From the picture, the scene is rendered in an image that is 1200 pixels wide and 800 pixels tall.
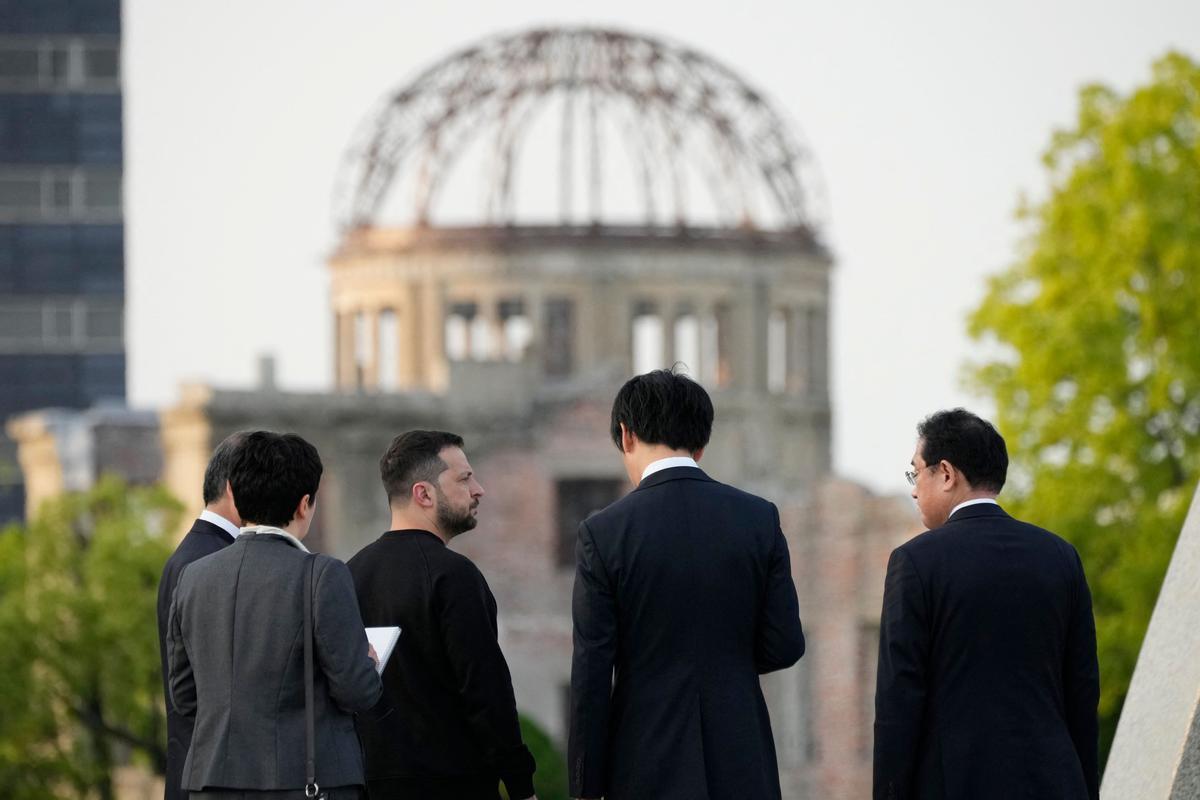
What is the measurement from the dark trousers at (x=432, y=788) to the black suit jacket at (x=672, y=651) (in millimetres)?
569

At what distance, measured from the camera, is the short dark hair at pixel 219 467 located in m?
7.86

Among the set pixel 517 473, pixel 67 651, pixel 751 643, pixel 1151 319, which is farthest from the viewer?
pixel 517 473

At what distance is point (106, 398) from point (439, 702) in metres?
82.0

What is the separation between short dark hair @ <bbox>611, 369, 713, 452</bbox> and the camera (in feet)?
26.1

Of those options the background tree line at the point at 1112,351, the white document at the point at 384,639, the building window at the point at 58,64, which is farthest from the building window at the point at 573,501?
the building window at the point at 58,64

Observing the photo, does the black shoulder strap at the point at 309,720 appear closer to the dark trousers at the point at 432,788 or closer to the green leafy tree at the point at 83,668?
the dark trousers at the point at 432,788

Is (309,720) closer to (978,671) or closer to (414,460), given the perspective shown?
(414,460)

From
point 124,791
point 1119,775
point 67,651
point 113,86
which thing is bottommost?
point 124,791

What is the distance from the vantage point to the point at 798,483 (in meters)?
42.1

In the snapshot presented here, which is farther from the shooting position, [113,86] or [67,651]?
[113,86]

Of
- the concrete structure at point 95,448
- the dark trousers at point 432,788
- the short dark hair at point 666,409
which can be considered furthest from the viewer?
the concrete structure at point 95,448

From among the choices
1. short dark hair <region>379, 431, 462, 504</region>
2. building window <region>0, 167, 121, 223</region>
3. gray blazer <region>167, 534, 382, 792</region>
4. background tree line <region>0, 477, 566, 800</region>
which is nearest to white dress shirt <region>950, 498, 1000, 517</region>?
short dark hair <region>379, 431, 462, 504</region>

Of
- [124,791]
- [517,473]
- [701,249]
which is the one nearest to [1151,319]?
[517,473]

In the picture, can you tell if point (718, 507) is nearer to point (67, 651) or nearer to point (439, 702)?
point (439, 702)
